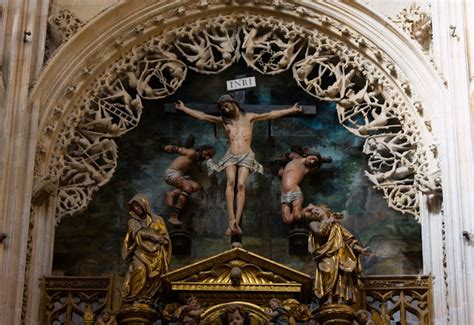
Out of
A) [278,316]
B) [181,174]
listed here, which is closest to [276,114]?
[181,174]

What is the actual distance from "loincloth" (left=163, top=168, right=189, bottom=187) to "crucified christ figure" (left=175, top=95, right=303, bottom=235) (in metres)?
0.32

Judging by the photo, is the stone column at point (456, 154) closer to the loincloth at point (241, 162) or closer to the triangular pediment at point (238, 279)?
the triangular pediment at point (238, 279)

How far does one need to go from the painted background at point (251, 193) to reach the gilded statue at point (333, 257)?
95 centimetres

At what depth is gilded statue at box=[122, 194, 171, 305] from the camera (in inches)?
617

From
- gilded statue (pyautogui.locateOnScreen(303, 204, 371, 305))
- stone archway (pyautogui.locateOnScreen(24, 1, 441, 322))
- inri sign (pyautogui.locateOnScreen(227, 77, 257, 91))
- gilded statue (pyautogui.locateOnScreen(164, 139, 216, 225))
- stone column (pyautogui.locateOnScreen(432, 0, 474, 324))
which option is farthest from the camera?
inri sign (pyautogui.locateOnScreen(227, 77, 257, 91))

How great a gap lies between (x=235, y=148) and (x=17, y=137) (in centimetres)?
236

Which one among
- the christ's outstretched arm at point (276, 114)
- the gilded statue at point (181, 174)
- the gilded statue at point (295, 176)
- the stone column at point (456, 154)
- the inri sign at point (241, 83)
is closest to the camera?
the stone column at point (456, 154)

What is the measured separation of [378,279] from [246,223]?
175cm

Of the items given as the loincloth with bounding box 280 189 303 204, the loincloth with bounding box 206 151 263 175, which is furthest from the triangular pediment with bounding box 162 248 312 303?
the loincloth with bounding box 206 151 263 175

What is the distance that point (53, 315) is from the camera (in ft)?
52.7

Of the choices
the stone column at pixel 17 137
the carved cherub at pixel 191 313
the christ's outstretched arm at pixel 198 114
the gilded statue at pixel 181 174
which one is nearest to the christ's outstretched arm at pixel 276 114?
the christ's outstretched arm at pixel 198 114

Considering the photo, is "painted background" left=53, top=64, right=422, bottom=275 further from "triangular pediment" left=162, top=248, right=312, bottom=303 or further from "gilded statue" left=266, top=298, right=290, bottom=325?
"gilded statue" left=266, top=298, right=290, bottom=325

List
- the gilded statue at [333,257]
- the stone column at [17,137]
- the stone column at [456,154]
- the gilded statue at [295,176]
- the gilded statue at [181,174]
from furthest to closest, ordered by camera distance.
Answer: the gilded statue at [181,174]
the gilded statue at [295,176]
the gilded statue at [333,257]
the stone column at [17,137]
the stone column at [456,154]

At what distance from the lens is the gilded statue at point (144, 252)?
51.4 ft
